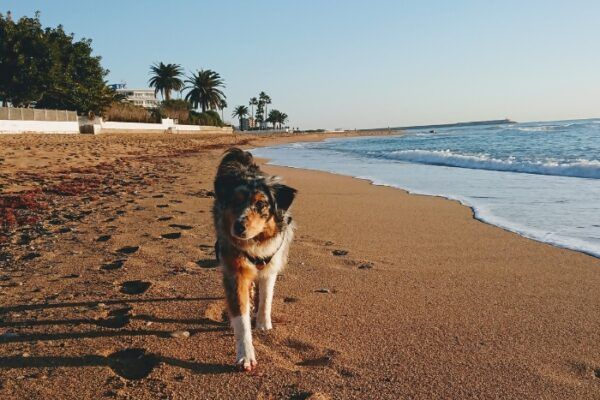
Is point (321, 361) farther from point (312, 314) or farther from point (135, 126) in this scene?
point (135, 126)

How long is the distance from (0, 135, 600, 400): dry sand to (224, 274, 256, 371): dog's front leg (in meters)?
0.10

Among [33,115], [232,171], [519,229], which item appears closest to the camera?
[232,171]

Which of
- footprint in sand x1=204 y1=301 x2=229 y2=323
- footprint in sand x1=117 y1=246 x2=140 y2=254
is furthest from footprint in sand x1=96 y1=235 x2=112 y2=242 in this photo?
footprint in sand x1=204 y1=301 x2=229 y2=323

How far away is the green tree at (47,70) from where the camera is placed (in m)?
Answer: 39.2

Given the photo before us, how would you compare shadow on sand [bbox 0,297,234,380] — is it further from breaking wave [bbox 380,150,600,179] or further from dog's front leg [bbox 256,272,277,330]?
breaking wave [bbox 380,150,600,179]

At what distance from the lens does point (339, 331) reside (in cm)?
381

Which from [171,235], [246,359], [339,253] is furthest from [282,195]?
[171,235]

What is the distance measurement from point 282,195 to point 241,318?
1.04 metres

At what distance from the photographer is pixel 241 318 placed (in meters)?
3.41

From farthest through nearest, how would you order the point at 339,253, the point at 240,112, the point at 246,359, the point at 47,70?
1. the point at 240,112
2. the point at 47,70
3. the point at 339,253
4. the point at 246,359

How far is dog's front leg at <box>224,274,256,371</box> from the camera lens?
3240 mm

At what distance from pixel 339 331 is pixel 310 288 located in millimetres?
1014

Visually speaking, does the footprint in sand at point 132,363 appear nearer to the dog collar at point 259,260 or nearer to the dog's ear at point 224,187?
the dog collar at point 259,260

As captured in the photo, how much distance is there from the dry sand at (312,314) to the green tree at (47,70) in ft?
125
